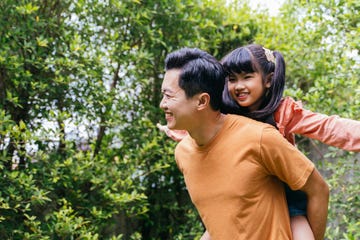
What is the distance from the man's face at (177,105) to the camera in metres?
1.89

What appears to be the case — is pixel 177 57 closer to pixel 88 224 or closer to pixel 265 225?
pixel 265 225

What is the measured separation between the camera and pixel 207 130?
6.40 ft

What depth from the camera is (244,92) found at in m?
2.01

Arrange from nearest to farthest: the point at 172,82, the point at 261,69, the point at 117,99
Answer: the point at 172,82
the point at 261,69
the point at 117,99

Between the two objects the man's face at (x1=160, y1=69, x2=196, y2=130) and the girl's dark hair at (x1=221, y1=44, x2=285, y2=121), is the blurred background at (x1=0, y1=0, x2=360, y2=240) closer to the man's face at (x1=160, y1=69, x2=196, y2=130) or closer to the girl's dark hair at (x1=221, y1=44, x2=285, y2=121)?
the girl's dark hair at (x1=221, y1=44, x2=285, y2=121)

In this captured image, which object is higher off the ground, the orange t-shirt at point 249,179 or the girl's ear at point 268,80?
the girl's ear at point 268,80

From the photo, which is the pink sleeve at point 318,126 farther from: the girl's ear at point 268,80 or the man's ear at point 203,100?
the man's ear at point 203,100

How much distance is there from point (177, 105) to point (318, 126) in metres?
0.53

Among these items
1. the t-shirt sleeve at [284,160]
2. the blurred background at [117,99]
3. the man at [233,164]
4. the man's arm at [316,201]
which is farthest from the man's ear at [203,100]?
the blurred background at [117,99]

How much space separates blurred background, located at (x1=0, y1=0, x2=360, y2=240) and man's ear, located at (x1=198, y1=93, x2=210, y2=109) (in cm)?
171

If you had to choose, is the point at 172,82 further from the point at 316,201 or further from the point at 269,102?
the point at 316,201

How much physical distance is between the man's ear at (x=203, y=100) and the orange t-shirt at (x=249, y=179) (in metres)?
0.12

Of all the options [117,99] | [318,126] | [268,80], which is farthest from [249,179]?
[117,99]

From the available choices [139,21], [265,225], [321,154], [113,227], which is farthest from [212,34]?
[265,225]
